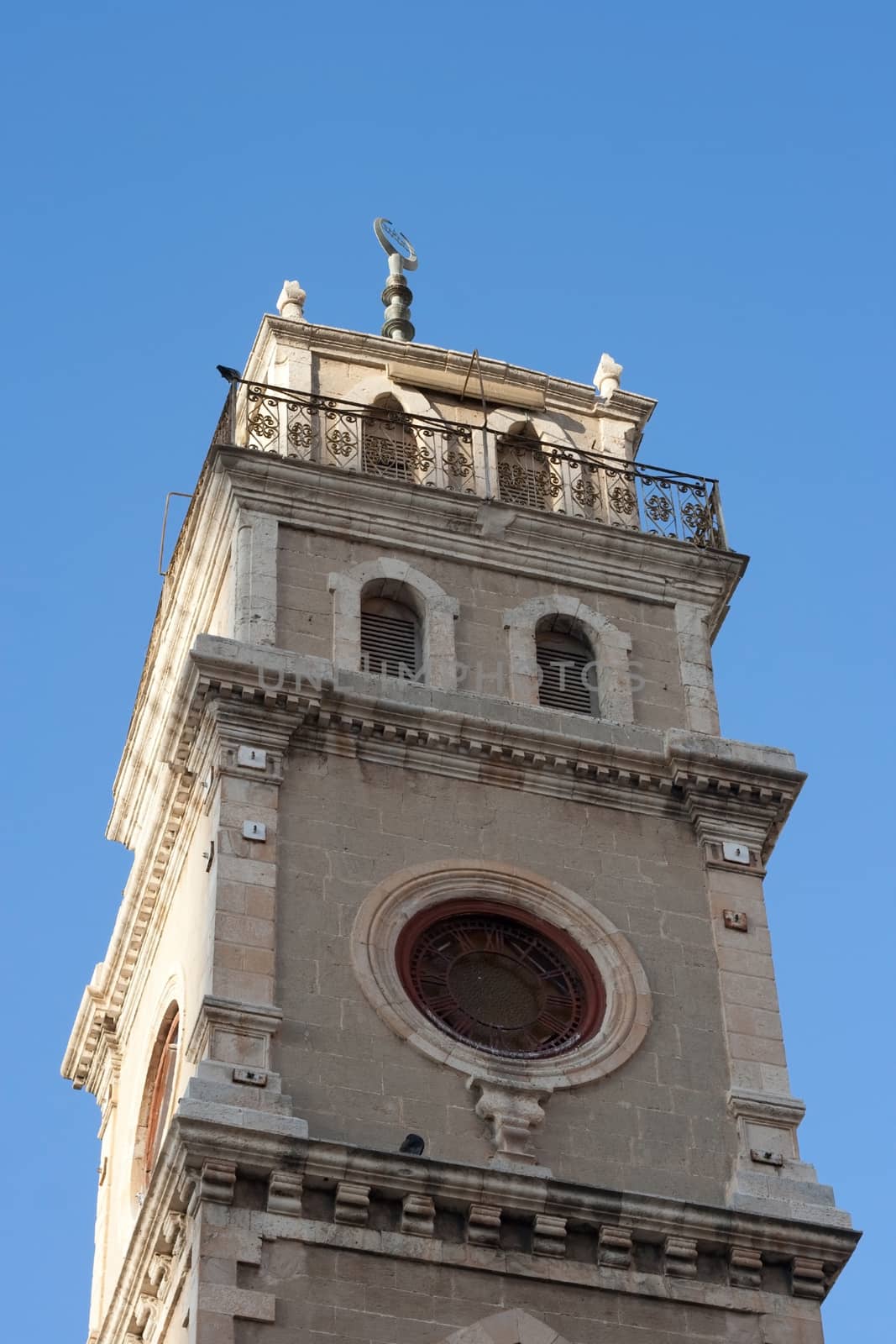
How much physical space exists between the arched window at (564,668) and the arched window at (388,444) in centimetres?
304

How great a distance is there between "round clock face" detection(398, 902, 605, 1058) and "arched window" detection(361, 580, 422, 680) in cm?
434

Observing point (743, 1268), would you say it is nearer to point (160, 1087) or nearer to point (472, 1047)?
point (472, 1047)

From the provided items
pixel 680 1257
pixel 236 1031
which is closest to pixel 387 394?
pixel 236 1031

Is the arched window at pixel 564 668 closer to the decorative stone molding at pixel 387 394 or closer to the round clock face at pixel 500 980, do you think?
the decorative stone molding at pixel 387 394

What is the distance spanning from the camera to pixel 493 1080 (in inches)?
1495

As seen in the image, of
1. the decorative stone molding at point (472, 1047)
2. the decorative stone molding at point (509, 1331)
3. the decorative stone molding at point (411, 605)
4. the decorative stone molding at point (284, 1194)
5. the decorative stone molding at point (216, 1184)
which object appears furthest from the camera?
the decorative stone molding at point (411, 605)

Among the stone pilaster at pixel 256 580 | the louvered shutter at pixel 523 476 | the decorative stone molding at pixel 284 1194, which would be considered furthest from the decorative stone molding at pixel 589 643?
the decorative stone molding at pixel 284 1194

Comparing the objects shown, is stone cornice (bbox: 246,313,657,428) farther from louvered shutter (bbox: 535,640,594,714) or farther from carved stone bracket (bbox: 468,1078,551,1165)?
carved stone bracket (bbox: 468,1078,551,1165)

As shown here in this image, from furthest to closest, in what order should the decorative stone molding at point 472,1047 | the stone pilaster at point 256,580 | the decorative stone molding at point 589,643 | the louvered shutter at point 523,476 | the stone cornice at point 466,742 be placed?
the louvered shutter at point 523,476 → the decorative stone molding at point 589,643 → the stone pilaster at point 256,580 → the stone cornice at point 466,742 → the decorative stone molding at point 472,1047

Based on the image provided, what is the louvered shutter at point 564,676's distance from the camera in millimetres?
43625

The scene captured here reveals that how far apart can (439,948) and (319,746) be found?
123 inches

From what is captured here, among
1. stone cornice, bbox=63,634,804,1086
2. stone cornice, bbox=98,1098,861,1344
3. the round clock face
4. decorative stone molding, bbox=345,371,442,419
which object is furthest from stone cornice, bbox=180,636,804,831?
stone cornice, bbox=98,1098,861,1344

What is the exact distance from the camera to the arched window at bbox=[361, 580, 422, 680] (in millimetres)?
43125

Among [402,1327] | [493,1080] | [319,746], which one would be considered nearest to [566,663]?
[319,746]
